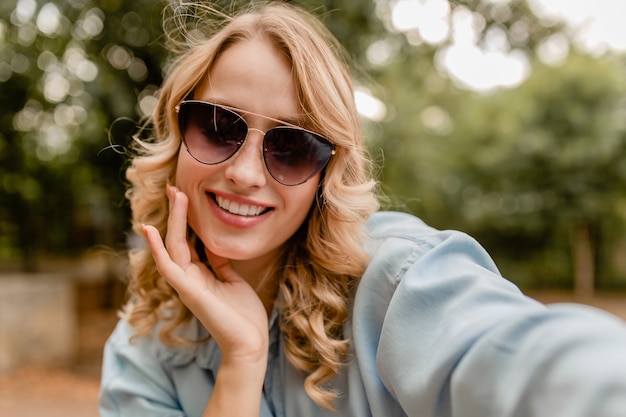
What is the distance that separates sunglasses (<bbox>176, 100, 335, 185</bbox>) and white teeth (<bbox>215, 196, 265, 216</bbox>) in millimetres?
105

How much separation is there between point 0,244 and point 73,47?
21.6 ft

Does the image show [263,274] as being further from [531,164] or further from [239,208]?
[531,164]

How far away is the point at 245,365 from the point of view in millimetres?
1488

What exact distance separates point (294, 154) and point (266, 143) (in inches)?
3.2

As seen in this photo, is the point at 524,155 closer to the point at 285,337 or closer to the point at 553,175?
the point at 553,175

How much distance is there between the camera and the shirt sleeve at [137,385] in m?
1.70

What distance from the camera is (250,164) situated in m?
1.49

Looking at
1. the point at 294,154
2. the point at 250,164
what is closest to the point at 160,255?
the point at 250,164

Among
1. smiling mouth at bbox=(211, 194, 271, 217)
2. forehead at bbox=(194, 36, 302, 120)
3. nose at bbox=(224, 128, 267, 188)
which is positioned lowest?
smiling mouth at bbox=(211, 194, 271, 217)

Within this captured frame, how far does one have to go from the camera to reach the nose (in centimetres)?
148

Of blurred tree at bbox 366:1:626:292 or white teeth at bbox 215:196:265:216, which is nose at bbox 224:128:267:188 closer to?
white teeth at bbox 215:196:265:216

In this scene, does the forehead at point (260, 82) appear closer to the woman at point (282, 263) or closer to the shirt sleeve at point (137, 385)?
the woman at point (282, 263)

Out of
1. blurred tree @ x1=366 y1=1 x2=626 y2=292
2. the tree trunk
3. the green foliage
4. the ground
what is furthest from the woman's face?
the tree trunk

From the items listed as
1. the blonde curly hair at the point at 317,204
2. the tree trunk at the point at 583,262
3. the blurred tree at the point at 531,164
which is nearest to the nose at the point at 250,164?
the blonde curly hair at the point at 317,204
